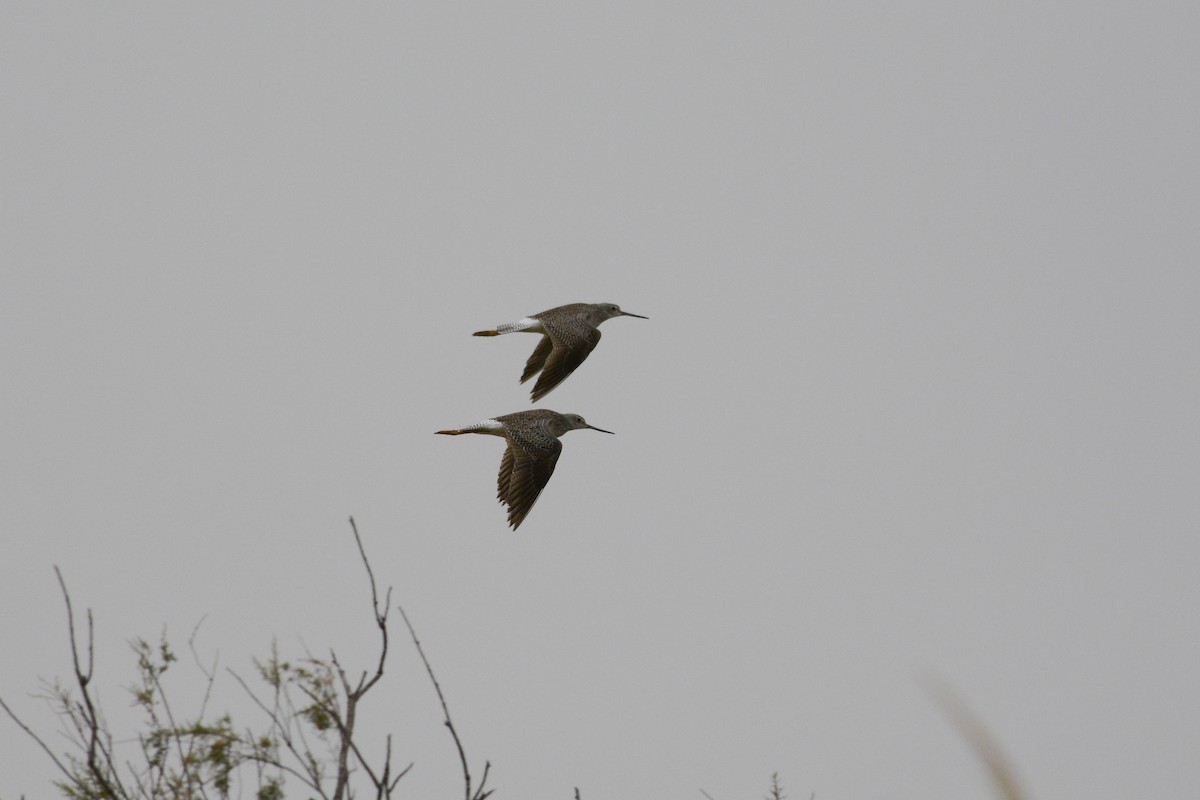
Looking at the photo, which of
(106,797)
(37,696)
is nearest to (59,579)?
(106,797)

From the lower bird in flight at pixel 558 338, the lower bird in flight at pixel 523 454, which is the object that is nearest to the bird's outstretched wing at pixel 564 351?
the lower bird in flight at pixel 558 338

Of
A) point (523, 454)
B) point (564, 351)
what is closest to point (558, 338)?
point (564, 351)

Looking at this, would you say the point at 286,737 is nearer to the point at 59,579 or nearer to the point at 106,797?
the point at 106,797

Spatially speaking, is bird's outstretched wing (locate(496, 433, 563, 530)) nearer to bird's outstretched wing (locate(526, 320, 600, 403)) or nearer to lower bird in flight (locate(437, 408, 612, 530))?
lower bird in flight (locate(437, 408, 612, 530))

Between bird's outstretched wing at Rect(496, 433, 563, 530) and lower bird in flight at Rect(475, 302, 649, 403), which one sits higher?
lower bird in flight at Rect(475, 302, 649, 403)

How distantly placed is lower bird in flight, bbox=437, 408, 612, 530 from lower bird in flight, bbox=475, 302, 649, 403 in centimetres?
52

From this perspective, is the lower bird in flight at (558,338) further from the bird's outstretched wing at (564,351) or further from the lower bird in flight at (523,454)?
the lower bird in flight at (523,454)

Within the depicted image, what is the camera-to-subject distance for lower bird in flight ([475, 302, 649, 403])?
12.0 m

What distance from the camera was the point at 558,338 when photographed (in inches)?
495

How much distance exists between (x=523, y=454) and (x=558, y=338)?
1748 millimetres

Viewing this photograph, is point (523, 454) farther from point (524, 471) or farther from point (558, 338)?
point (558, 338)

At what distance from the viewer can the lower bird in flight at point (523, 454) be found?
420 inches

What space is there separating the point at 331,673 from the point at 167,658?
2.73m

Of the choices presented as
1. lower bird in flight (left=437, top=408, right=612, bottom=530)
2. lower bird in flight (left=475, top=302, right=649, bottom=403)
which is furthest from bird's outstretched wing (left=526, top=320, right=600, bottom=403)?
lower bird in flight (left=437, top=408, right=612, bottom=530)
